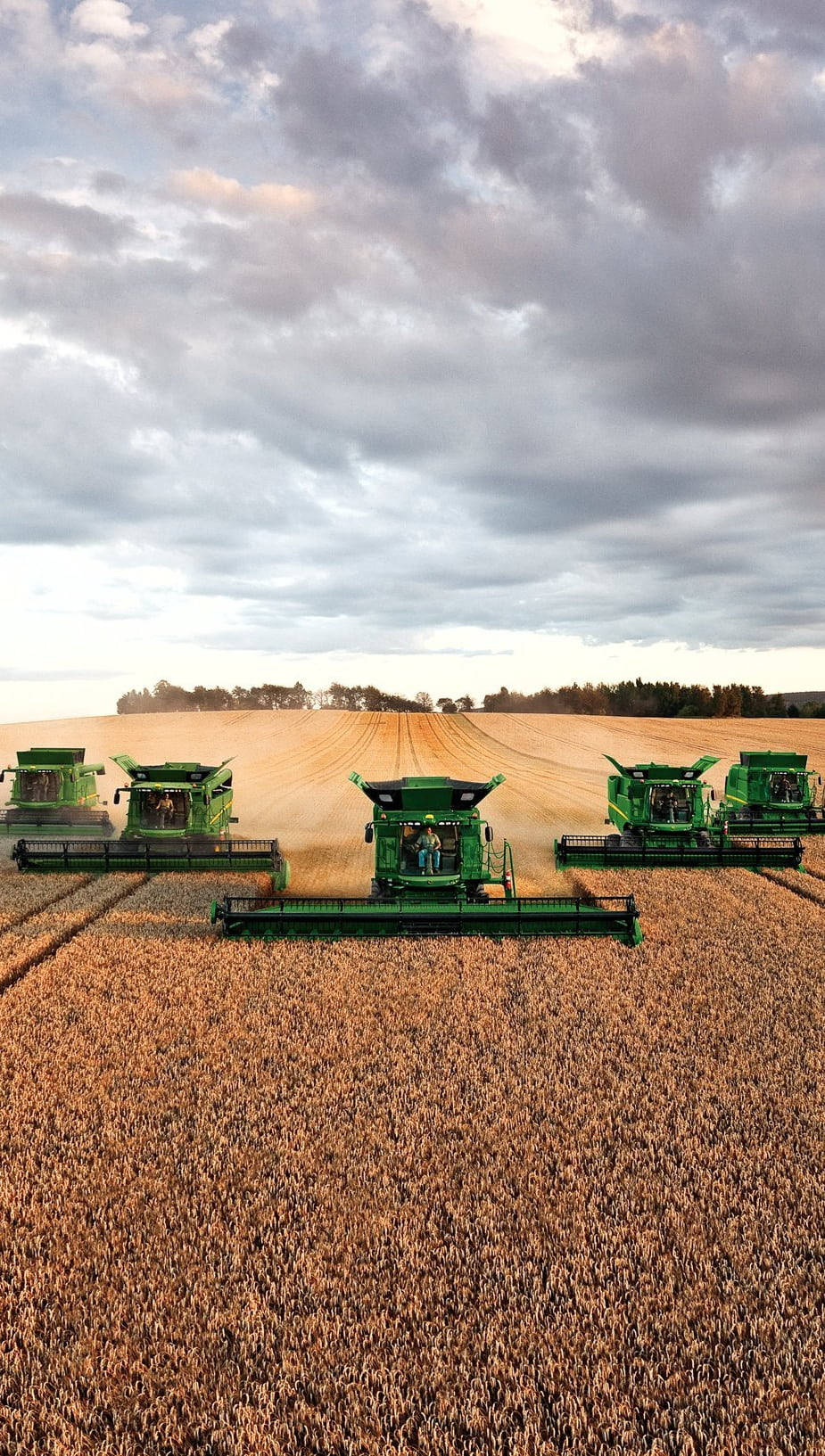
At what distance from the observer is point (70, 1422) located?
202 inches

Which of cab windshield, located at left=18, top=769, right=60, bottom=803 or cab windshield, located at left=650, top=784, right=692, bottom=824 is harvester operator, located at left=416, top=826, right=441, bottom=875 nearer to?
cab windshield, located at left=650, top=784, right=692, bottom=824

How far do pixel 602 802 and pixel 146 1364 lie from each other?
1285 inches

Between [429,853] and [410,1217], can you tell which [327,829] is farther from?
[410,1217]

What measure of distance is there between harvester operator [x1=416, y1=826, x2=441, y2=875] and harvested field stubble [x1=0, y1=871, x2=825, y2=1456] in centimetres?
353

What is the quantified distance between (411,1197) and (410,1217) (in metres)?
0.28

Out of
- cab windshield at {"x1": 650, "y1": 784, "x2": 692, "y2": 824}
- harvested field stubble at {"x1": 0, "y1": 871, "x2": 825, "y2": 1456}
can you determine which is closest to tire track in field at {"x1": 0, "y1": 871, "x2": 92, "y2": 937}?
harvested field stubble at {"x1": 0, "y1": 871, "x2": 825, "y2": 1456}

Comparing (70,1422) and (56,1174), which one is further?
(56,1174)

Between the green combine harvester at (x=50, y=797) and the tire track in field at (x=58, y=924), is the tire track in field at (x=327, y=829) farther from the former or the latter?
the green combine harvester at (x=50, y=797)

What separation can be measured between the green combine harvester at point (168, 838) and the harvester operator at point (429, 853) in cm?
496

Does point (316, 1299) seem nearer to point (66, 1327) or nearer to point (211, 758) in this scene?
point (66, 1327)

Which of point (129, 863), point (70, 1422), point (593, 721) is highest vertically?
point (593, 721)

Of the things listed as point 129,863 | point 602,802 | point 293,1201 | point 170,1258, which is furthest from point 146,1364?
point 602,802

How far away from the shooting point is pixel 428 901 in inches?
626

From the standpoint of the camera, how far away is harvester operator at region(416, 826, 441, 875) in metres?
15.9
